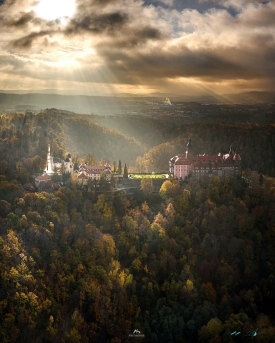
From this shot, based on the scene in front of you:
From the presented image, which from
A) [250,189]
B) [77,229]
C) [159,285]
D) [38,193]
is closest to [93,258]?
[77,229]

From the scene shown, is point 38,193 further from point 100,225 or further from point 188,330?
point 188,330

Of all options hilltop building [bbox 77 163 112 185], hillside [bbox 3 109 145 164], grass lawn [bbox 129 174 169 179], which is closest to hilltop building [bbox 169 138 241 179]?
grass lawn [bbox 129 174 169 179]

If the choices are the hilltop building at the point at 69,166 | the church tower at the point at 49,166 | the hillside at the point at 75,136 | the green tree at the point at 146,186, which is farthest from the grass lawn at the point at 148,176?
the hillside at the point at 75,136

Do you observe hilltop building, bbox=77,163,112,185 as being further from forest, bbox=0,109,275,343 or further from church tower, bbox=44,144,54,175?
church tower, bbox=44,144,54,175

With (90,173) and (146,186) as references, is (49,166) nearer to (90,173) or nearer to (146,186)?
(90,173)

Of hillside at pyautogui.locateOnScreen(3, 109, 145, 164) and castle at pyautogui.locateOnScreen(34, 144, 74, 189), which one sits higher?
hillside at pyautogui.locateOnScreen(3, 109, 145, 164)

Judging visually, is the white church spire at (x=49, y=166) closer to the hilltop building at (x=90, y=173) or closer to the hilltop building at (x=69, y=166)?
the hilltop building at (x=69, y=166)
